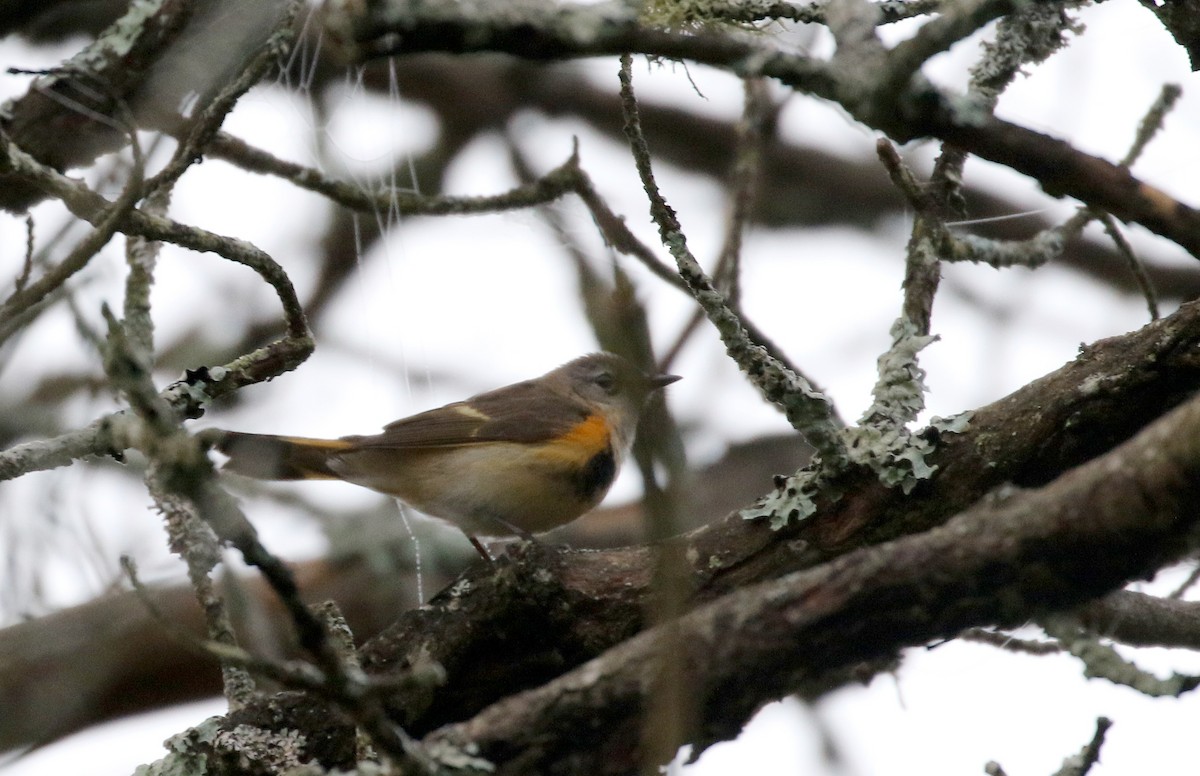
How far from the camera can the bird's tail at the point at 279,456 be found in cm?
443

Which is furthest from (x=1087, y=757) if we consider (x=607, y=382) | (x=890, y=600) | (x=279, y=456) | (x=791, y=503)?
(x=607, y=382)

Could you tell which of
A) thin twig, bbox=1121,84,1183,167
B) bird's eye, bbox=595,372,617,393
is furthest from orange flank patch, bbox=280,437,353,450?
thin twig, bbox=1121,84,1183,167

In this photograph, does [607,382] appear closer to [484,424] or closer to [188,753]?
[484,424]

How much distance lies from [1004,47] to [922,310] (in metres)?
1.00

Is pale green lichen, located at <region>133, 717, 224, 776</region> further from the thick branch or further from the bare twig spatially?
the bare twig

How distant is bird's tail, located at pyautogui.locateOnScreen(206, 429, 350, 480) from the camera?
4.43 metres

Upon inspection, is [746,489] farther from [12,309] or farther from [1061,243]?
[12,309]

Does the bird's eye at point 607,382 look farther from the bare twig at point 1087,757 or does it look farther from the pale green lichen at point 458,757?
the pale green lichen at point 458,757

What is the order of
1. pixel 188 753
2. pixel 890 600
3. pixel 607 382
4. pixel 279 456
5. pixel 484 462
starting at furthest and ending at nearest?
pixel 607 382 < pixel 484 462 < pixel 279 456 < pixel 188 753 < pixel 890 600

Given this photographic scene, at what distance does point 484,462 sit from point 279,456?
892 mm

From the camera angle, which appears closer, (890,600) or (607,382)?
(890,600)

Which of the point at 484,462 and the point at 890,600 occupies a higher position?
the point at 484,462

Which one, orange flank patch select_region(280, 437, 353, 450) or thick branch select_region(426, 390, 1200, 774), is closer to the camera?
thick branch select_region(426, 390, 1200, 774)

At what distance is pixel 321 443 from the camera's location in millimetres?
5012
